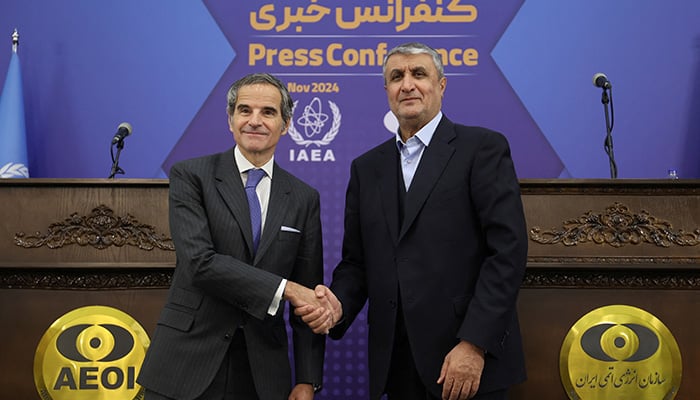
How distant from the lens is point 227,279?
5.93 feet

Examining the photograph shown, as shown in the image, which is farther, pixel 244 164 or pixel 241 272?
pixel 244 164

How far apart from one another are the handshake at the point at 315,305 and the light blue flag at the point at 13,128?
2.50m

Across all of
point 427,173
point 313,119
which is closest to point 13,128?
point 313,119

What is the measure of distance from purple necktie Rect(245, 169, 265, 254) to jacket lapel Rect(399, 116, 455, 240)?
0.42 metres

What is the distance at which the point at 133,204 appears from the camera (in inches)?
110

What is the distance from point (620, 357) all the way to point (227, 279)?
1.60m

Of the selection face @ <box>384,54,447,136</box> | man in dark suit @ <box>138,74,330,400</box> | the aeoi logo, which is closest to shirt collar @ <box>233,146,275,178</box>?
man in dark suit @ <box>138,74,330,400</box>

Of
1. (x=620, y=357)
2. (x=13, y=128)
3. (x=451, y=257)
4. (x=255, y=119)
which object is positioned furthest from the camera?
(x=13, y=128)

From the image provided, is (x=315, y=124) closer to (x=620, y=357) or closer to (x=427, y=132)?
(x=427, y=132)

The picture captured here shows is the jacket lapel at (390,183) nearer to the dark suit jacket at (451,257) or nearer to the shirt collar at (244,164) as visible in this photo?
the dark suit jacket at (451,257)

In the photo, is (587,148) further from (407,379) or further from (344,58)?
(407,379)

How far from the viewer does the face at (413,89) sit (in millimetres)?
2074

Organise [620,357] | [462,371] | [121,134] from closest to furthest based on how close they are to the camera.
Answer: [462,371]
[620,357]
[121,134]

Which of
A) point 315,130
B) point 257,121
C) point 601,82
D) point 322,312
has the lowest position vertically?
point 322,312
